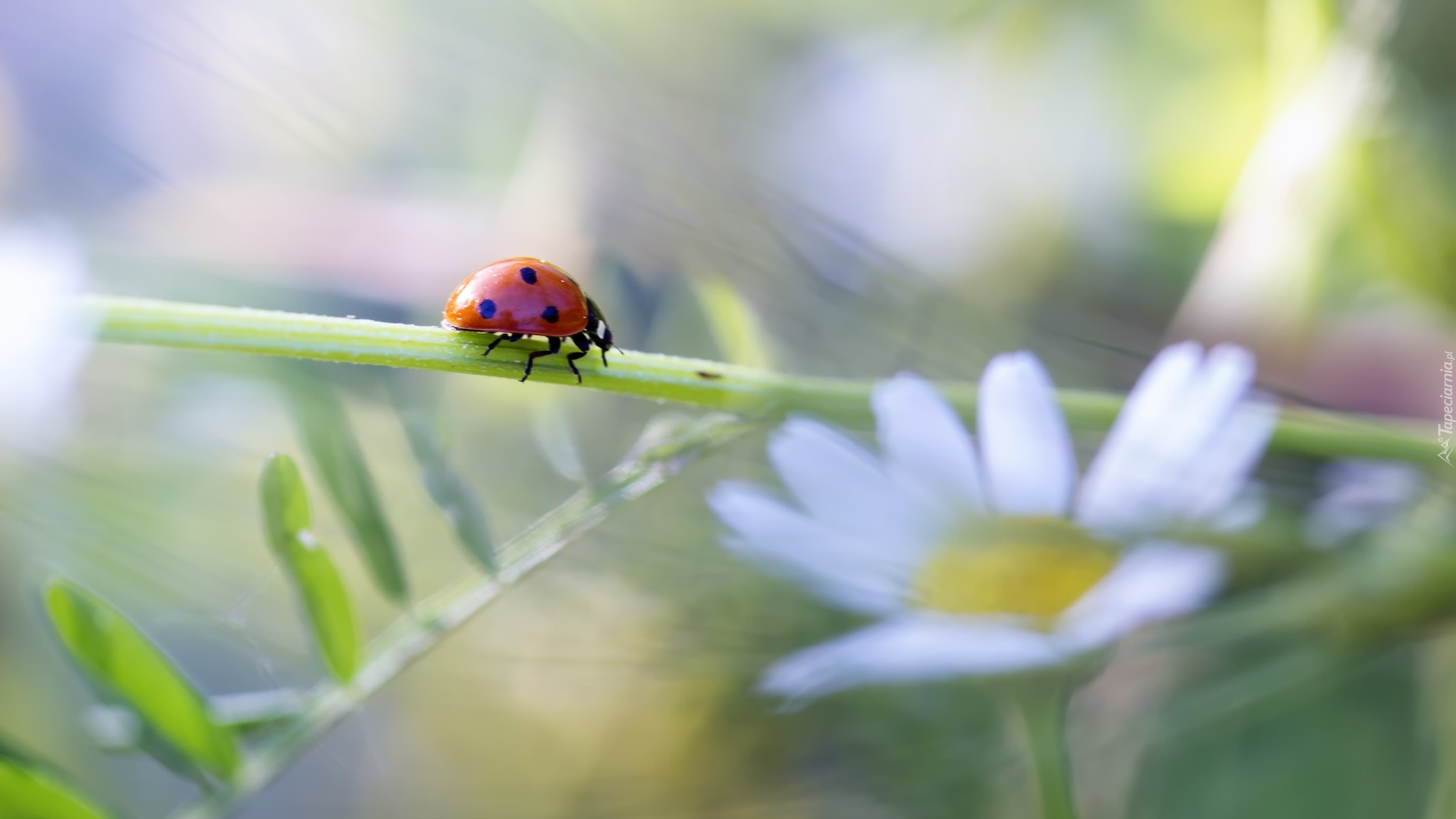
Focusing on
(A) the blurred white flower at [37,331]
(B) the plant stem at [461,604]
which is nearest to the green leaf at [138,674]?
(B) the plant stem at [461,604]

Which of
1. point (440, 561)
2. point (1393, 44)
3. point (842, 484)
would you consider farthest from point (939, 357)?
point (1393, 44)

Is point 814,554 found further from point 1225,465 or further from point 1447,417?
point 1447,417

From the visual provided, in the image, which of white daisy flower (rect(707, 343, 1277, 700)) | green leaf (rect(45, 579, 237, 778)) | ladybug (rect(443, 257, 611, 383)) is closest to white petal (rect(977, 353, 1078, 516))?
white daisy flower (rect(707, 343, 1277, 700))

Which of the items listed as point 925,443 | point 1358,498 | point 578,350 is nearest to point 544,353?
point 578,350

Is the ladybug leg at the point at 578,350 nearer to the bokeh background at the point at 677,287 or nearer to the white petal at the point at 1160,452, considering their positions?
the bokeh background at the point at 677,287

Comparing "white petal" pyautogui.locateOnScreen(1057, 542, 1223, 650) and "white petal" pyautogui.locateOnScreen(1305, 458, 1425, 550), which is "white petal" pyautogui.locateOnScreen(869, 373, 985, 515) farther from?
"white petal" pyautogui.locateOnScreen(1305, 458, 1425, 550)

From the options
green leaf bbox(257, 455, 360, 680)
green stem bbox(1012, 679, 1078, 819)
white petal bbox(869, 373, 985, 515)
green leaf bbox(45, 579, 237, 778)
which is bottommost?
green leaf bbox(45, 579, 237, 778)
